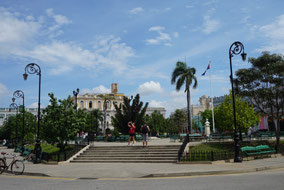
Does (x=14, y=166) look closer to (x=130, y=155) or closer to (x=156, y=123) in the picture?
(x=130, y=155)

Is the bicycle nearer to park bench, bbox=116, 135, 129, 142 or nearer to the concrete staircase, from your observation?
the concrete staircase

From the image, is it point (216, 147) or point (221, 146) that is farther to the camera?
point (221, 146)

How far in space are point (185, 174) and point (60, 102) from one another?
1308 centimetres

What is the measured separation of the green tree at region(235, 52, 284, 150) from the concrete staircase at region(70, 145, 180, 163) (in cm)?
1166

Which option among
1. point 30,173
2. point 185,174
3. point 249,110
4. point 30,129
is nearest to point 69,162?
point 30,173

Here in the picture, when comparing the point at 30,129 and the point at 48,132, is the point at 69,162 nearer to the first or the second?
the point at 48,132

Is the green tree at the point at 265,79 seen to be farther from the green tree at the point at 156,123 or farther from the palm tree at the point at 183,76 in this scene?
the green tree at the point at 156,123

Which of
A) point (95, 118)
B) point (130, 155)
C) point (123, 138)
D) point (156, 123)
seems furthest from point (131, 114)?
point (156, 123)

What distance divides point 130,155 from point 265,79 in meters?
15.5

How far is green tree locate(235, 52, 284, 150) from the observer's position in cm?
2380

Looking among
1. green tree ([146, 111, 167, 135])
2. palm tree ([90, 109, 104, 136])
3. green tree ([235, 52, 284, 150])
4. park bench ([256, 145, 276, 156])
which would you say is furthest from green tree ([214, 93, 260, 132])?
green tree ([146, 111, 167, 135])

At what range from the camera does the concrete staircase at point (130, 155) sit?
1628cm

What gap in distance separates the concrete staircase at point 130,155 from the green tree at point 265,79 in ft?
38.3

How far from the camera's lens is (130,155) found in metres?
17.4
